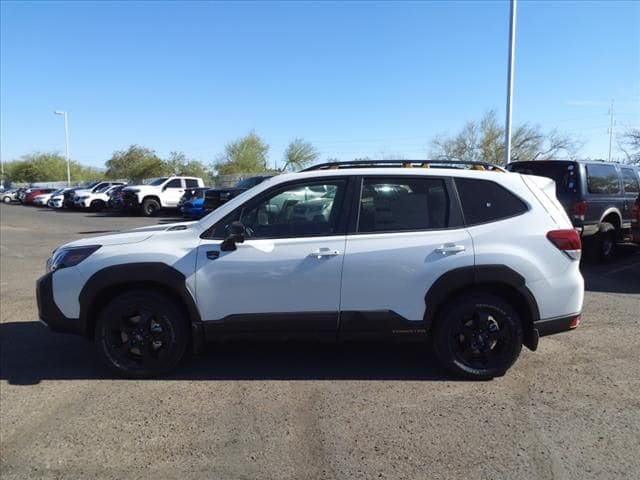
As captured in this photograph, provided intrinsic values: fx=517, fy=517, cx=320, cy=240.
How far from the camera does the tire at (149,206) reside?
85.3ft

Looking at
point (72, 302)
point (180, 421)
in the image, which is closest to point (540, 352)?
point (180, 421)

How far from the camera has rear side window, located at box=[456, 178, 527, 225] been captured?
434 centimetres

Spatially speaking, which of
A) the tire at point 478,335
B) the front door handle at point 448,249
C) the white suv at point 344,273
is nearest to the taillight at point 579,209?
the white suv at point 344,273

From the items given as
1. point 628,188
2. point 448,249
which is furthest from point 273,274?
point 628,188

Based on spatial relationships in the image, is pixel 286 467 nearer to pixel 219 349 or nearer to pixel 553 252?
pixel 219 349

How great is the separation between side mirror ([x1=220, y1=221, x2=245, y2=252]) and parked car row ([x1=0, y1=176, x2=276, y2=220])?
1404cm

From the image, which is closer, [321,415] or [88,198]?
[321,415]

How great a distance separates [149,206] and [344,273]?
23.8 m

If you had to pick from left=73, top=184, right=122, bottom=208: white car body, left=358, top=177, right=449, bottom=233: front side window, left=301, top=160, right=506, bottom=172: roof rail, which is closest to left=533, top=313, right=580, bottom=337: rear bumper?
left=358, top=177, right=449, bottom=233: front side window

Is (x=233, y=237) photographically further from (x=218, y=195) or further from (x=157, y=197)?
(x=157, y=197)

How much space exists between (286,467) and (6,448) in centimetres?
186

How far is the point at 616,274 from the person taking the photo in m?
9.12

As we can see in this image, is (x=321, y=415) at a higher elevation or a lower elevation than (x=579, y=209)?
lower

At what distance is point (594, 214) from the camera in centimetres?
970
